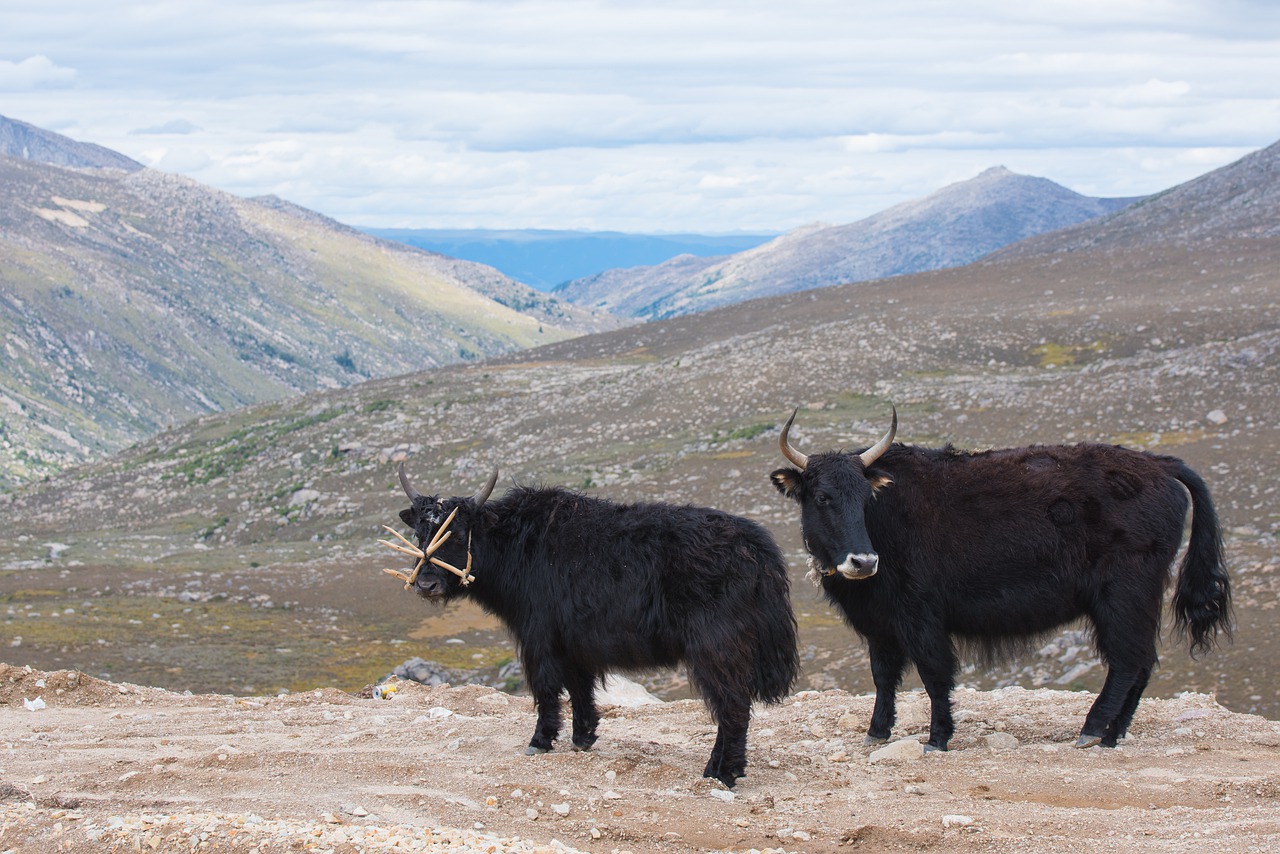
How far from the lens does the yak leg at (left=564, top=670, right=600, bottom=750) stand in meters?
10.7

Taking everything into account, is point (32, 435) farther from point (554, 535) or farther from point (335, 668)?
point (554, 535)

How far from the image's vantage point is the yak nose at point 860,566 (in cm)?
983

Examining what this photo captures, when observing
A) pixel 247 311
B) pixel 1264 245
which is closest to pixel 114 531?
pixel 1264 245

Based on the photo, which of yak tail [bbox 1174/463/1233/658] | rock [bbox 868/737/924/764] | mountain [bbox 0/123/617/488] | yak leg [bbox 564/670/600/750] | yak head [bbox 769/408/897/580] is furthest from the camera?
mountain [bbox 0/123/617/488]

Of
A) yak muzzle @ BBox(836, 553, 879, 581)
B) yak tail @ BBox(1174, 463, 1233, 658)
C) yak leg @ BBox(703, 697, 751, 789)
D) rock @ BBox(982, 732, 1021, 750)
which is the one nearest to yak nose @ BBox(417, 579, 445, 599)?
yak leg @ BBox(703, 697, 751, 789)

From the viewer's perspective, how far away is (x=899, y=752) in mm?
10281

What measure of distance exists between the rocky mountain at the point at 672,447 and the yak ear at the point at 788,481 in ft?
16.8

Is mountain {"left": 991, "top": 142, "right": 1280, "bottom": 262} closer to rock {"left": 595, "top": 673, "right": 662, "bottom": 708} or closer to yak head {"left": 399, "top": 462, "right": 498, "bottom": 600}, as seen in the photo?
rock {"left": 595, "top": 673, "right": 662, "bottom": 708}

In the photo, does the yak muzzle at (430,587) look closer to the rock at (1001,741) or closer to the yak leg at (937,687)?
the yak leg at (937,687)

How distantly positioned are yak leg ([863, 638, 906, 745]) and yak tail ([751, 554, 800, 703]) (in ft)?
4.13

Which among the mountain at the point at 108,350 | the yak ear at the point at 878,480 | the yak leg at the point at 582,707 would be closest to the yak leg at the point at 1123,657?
the yak ear at the point at 878,480

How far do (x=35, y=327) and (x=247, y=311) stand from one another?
1986 inches

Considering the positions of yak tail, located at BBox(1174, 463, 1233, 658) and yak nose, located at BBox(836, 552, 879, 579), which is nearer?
yak nose, located at BBox(836, 552, 879, 579)

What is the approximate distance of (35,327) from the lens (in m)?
151
